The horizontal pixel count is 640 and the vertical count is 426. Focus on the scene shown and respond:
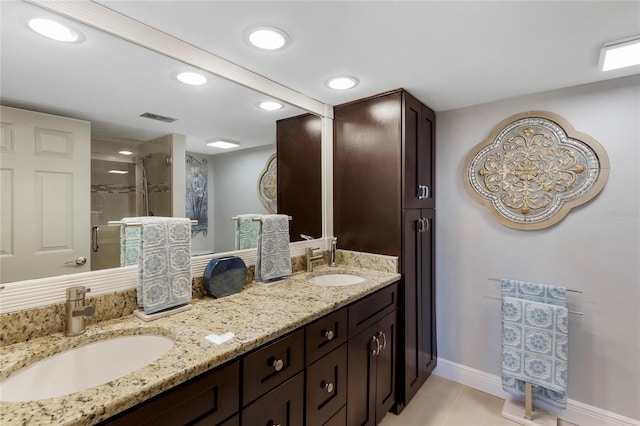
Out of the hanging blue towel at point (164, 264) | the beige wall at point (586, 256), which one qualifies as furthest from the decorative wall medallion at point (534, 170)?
the hanging blue towel at point (164, 264)

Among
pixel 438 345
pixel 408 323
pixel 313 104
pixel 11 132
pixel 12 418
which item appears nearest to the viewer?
pixel 12 418

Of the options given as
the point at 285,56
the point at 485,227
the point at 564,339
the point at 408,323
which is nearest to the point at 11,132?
the point at 285,56

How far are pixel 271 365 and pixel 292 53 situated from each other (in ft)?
4.72

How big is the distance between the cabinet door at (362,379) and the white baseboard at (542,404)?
100 cm

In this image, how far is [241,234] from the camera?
174 centimetres

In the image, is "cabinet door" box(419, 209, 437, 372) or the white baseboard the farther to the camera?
"cabinet door" box(419, 209, 437, 372)

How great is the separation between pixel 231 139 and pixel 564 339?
2.37 meters

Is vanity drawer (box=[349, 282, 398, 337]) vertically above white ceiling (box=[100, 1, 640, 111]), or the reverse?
white ceiling (box=[100, 1, 640, 111])

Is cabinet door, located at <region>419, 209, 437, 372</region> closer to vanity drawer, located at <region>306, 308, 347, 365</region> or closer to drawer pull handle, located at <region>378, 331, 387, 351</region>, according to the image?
drawer pull handle, located at <region>378, 331, 387, 351</region>

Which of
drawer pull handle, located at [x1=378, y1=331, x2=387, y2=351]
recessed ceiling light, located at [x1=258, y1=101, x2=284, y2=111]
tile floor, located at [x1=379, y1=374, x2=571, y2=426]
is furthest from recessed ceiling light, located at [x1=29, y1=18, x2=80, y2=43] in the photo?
tile floor, located at [x1=379, y1=374, x2=571, y2=426]

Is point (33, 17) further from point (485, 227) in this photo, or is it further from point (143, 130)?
point (485, 227)

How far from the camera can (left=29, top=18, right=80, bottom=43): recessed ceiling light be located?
3.40ft

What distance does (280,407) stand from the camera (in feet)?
3.67

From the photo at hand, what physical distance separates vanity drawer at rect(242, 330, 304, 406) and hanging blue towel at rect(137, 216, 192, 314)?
49 cm
